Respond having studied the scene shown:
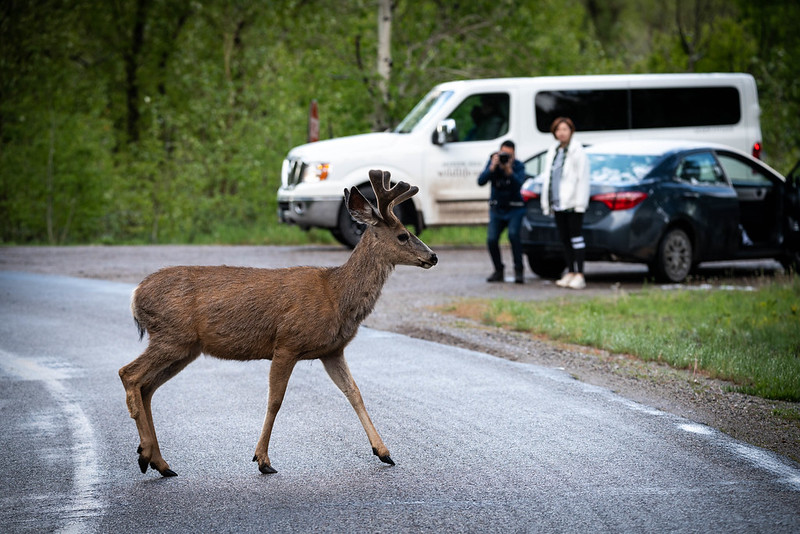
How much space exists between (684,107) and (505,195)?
7.52 meters

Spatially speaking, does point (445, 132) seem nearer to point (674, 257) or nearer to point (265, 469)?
point (674, 257)

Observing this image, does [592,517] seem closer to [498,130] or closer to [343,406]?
[343,406]

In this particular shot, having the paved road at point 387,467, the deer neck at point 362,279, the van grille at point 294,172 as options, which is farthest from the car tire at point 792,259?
the deer neck at point 362,279

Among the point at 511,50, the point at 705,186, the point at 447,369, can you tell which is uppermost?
the point at 511,50

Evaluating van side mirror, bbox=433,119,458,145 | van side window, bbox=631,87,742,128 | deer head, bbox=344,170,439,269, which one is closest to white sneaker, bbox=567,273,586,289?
van side mirror, bbox=433,119,458,145

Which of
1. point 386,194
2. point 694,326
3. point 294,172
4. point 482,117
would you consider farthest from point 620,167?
point 386,194

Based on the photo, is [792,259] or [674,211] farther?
[792,259]

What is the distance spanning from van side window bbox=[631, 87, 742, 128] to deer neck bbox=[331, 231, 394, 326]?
637 inches

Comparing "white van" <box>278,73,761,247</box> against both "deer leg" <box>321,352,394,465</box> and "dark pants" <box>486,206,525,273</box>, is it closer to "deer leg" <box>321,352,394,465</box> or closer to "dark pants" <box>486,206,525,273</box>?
"dark pants" <box>486,206,525,273</box>

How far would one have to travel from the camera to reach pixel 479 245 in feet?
79.1

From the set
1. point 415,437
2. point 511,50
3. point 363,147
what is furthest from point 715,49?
point 415,437

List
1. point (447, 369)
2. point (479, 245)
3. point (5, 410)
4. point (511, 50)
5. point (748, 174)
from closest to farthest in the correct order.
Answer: point (5, 410)
point (447, 369)
point (748, 174)
point (479, 245)
point (511, 50)

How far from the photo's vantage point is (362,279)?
22.8ft

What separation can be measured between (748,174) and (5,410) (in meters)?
12.4
